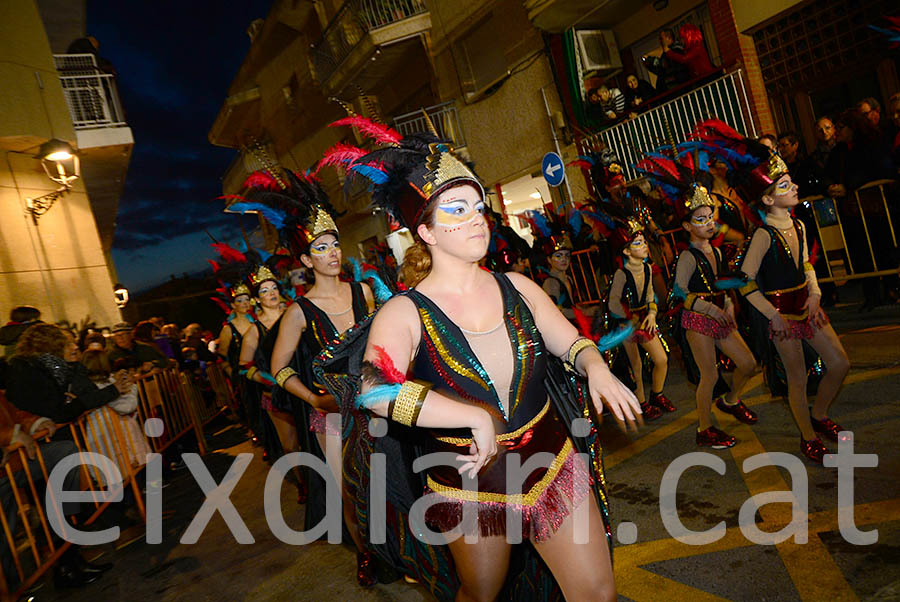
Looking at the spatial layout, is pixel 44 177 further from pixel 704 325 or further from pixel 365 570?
pixel 704 325

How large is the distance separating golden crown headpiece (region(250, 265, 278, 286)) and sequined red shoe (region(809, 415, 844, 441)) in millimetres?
5469

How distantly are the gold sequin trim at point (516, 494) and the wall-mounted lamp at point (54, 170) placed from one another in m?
12.4

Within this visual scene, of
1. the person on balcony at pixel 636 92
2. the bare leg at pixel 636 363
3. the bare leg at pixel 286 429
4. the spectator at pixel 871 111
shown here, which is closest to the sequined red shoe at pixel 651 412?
the bare leg at pixel 636 363

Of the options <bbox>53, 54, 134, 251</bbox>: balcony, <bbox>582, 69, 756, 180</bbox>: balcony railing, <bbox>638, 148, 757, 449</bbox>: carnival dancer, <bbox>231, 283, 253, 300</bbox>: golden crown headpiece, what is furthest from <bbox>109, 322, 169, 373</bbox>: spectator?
<bbox>582, 69, 756, 180</bbox>: balcony railing

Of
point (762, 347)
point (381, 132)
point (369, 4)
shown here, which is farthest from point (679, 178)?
point (369, 4)

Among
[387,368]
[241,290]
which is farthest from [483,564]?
[241,290]

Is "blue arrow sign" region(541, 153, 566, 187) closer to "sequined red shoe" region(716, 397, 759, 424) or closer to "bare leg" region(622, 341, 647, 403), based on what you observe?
"bare leg" region(622, 341, 647, 403)

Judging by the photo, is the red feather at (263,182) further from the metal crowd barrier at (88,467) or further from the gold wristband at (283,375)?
the metal crowd barrier at (88,467)

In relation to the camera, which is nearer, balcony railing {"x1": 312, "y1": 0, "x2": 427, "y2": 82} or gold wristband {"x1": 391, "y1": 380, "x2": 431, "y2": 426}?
gold wristband {"x1": 391, "y1": 380, "x2": 431, "y2": 426}

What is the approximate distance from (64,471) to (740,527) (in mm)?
5585

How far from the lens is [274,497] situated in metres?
6.71

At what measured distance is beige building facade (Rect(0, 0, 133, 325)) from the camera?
11.4 meters

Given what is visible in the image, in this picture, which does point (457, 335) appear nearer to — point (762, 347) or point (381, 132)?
point (381, 132)

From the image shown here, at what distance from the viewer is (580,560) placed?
2.31m
